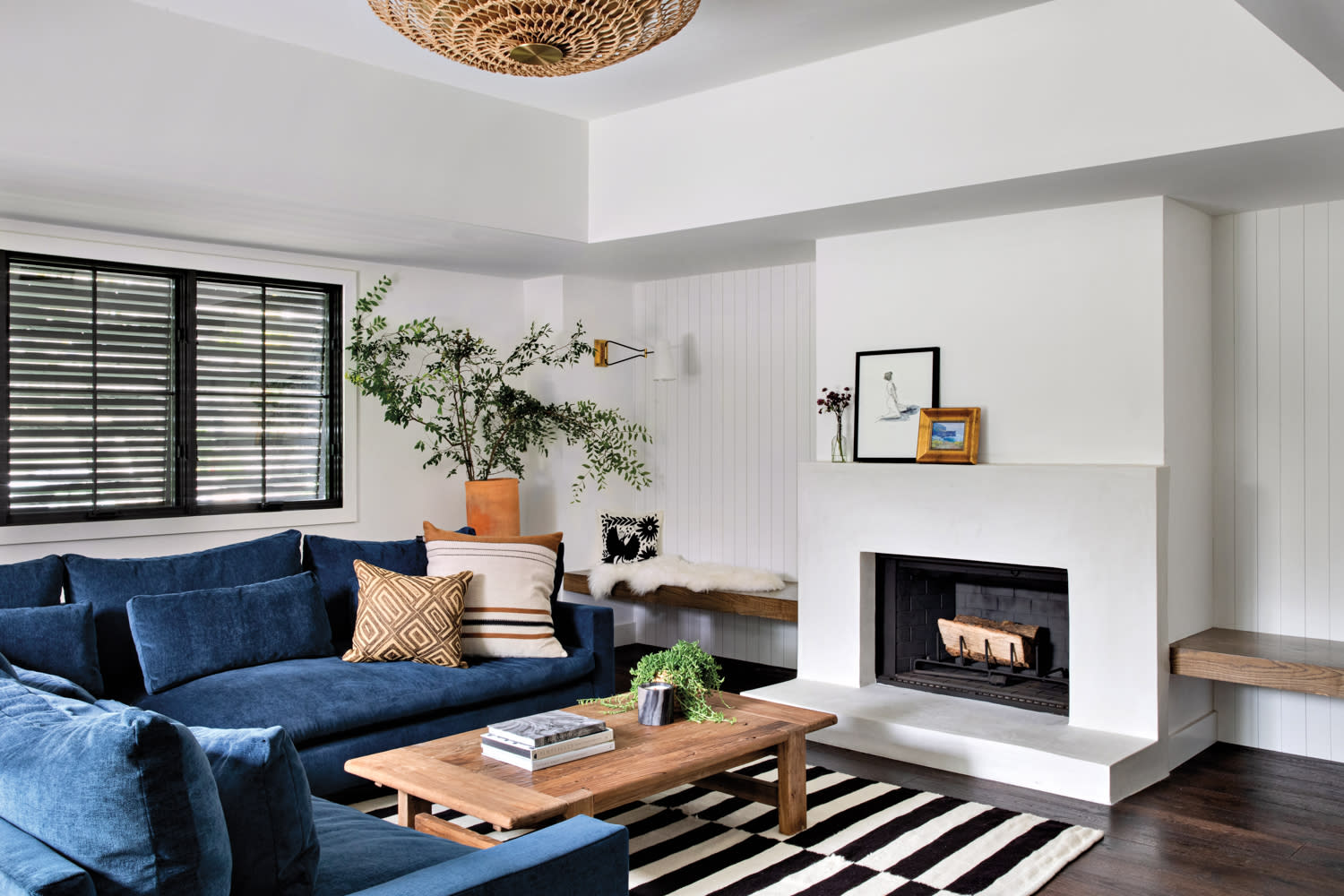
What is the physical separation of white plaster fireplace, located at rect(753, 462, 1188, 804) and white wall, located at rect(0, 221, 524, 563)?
2.18 metres

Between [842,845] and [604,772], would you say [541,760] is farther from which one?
[842,845]

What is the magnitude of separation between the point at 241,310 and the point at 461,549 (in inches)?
67.4

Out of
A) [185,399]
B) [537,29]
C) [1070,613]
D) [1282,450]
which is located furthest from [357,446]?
[1282,450]

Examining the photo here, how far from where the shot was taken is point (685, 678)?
326 centimetres

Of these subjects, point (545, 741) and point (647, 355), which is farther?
point (647, 355)

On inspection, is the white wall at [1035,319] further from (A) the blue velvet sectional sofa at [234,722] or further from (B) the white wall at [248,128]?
(A) the blue velvet sectional sofa at [234,722]

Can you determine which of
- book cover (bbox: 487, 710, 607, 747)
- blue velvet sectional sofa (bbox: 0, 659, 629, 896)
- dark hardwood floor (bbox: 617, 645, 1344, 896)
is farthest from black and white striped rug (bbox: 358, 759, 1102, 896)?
blue velvet sectional sofa (bbox: 0, 659, 629, 896)

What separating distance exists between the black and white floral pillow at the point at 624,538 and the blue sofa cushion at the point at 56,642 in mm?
3160

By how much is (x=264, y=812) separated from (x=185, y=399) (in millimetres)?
3517

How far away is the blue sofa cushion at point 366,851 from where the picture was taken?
1848 mm

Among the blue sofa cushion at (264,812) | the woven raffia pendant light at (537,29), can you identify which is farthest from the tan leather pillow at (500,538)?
the blue sofa cushion at (264,812)

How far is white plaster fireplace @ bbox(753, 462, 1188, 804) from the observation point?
12.3 feet

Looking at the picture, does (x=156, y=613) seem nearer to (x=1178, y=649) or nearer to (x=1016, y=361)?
(x=1016, y=361)

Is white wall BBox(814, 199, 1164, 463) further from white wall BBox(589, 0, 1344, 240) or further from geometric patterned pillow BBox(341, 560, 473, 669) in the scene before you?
geometric patterned pillow BBox(341, 560, 473, 669)
